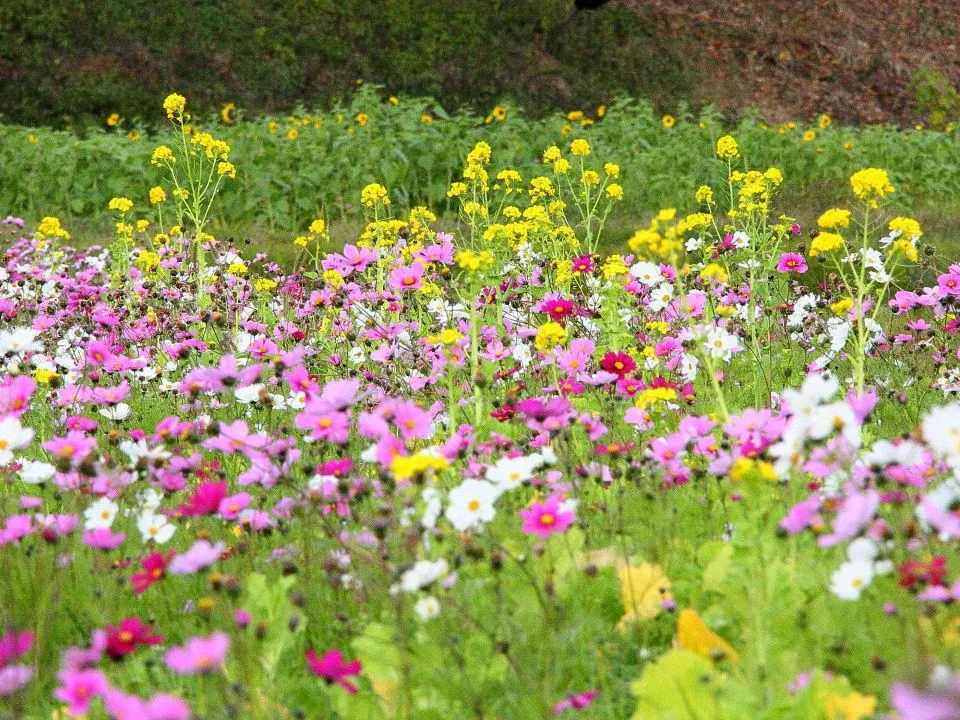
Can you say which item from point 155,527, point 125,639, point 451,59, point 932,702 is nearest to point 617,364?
point 155,527

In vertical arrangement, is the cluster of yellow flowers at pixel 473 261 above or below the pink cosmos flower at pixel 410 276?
above

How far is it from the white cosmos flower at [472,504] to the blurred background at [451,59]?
11.4 m

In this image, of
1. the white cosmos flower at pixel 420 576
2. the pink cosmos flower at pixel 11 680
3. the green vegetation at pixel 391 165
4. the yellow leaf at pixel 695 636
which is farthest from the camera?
the green vegetation at pixel 391 165

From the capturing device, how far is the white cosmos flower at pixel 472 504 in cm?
190

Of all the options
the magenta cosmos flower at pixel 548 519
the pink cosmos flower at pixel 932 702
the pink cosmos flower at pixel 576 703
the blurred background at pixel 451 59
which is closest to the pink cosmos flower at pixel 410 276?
the magenta cosmos flower at pixel 548 519

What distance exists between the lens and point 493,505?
101 inches

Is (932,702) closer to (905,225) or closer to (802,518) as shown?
(802,518)

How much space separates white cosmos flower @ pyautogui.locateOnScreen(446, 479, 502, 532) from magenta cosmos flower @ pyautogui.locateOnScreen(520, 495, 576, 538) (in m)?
0.07

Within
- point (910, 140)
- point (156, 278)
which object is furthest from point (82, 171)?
point (910, 140)

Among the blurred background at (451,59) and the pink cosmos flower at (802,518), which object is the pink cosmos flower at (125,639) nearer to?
the pink cosmos flower at (802,518)

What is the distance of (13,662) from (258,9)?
14.0 metres

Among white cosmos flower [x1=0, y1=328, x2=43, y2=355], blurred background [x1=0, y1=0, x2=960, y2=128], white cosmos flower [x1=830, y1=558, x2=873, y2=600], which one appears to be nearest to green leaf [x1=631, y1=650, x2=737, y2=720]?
white cosmos flower [x1=830, y1=558, x2=873, y2=600]

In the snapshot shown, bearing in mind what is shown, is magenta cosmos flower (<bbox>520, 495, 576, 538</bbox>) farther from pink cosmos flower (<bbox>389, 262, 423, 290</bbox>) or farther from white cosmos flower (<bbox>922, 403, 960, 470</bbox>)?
pink cosmos flower (<bbox>389, 262, 423, 290</bbox>)

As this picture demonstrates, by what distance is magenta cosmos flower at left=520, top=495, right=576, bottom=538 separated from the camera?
1.90 meters
